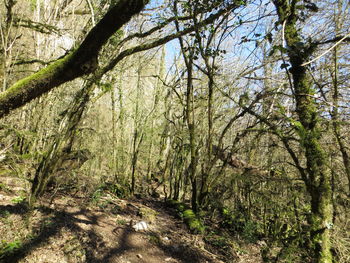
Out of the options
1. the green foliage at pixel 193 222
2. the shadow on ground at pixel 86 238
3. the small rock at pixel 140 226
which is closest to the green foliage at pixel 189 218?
the green foliage at pixel 193 222

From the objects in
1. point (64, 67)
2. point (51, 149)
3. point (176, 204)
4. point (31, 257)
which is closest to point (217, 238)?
point (176, 204)

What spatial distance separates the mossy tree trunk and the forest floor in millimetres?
2016

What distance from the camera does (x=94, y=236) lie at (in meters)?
3.76

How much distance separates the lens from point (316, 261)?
267 cm

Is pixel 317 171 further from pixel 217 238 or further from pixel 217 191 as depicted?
pixel 217 191

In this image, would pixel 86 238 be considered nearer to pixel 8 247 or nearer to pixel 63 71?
pixel 8 247

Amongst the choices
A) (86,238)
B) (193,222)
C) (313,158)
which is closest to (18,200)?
(86,238)

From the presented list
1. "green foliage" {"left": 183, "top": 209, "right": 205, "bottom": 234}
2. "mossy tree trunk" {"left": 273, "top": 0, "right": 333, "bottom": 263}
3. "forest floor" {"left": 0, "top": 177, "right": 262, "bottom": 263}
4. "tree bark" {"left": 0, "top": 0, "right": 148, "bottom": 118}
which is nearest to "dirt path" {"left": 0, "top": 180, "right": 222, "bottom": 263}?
"forest floor" {"left": 0, "top": 177, "right": 262, "bottom": 263}

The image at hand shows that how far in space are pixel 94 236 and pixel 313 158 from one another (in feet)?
11.8

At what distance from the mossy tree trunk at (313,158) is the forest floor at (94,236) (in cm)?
202

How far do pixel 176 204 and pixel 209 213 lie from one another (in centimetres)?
105

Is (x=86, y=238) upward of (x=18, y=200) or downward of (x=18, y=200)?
downward

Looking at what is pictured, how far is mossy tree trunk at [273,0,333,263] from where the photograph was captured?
2.67m

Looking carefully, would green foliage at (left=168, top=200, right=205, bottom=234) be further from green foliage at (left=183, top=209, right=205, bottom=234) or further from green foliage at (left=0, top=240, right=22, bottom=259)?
green foliage at (left=0, top=240, right=22, bottom=259)
